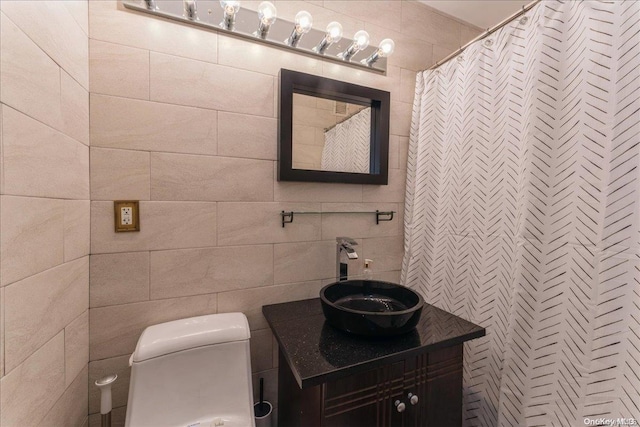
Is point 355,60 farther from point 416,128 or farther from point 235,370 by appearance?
point 235,370

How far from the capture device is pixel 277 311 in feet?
4.07

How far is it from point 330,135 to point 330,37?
Answer: 0.45 m

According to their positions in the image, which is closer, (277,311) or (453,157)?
(277,311)

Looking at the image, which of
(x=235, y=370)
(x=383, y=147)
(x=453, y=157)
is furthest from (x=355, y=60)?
(x=235, y=370)

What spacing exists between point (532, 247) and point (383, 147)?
2.75 ft

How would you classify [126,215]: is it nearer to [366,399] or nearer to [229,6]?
[229,6]

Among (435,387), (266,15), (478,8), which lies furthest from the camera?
(478,8)

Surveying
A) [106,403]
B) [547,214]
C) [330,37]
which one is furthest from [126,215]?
[547,214]

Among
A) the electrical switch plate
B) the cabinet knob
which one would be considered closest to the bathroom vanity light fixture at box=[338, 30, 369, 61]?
the electrical switch plate

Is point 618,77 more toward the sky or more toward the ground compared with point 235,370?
more toward the sky

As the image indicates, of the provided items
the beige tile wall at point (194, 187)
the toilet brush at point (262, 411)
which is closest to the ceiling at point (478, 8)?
the beige tile wall at point (194, 187)

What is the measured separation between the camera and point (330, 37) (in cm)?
126

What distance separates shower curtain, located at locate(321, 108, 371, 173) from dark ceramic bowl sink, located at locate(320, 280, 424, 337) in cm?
62

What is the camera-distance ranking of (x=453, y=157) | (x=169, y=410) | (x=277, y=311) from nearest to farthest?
1. (x=169, y=410)
2. (x=277, y=311)
3. (x=453, y=157)
